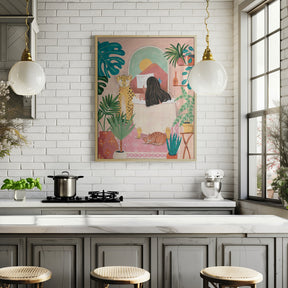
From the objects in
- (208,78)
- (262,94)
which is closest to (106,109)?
(262,94)

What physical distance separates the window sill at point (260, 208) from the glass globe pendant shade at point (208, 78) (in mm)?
1642

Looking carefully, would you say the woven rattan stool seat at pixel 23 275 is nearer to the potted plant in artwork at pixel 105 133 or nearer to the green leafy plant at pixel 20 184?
the green leafy plant at pixel 20 184

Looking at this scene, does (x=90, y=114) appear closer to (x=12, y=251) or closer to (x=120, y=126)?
(x=120, y=126)

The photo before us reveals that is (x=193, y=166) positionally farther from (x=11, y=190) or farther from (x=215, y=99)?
(x=11, y=190)

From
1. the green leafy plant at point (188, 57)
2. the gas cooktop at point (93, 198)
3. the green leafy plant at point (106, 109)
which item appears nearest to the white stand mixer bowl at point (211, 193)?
the gas cooktop at point (93, 198)

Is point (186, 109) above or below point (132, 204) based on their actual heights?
above

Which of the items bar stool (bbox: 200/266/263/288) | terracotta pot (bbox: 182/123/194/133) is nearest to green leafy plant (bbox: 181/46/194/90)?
terracotta pot (bbox: 182/123/194/133)

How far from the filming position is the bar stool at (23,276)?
8.73 ft

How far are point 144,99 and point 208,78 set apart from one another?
2542 millimetres

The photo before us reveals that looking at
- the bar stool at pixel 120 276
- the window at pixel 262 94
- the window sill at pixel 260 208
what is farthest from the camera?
the window at pixel 262 94

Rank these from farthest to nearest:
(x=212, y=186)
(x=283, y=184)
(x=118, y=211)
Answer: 1. (x=212, y=186)
2. (x=118, y=211)
3. (x=283, y=184)

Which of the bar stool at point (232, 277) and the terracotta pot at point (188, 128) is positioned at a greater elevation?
the terracotta pot at point (188, 128)

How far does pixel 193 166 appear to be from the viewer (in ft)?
18.6

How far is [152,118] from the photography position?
220 inches
